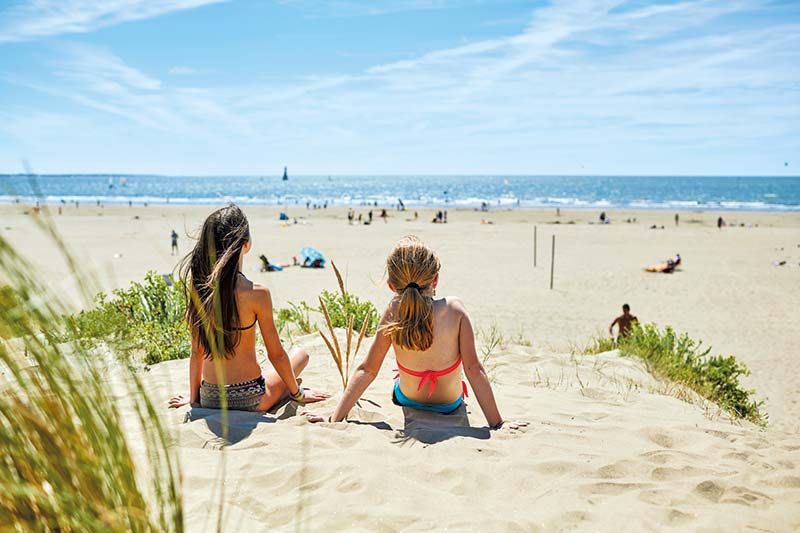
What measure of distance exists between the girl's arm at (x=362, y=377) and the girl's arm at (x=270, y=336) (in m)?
0.35

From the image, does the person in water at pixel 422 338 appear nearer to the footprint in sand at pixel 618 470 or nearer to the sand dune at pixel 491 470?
the sand dune at pixel 491 470

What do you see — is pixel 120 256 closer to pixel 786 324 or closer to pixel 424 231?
pixel 424 231

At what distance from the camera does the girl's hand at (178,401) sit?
3.94 meters

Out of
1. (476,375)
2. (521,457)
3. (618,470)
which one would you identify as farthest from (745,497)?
(476,375)

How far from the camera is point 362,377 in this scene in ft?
11.9

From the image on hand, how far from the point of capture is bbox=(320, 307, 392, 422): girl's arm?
362 cm

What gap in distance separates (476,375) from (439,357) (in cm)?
27

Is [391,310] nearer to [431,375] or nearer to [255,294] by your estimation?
[431,375]

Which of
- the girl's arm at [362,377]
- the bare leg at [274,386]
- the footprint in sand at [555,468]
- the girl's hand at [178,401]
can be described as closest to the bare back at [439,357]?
the girl's arm at [362,377]

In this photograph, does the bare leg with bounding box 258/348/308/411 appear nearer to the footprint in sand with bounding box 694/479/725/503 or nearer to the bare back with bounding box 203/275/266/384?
the bare back with bounding box 203/275/266/384

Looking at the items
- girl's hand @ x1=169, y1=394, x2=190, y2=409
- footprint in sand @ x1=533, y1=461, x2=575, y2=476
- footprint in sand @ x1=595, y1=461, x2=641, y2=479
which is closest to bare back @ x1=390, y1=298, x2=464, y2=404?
footprint in sand @ x1=533, y1=461, x2=575, y2=476

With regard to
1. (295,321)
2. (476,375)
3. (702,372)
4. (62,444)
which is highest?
(62,444)

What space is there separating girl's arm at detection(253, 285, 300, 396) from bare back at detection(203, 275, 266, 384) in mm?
29

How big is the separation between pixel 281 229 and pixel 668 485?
3333 centimetres
